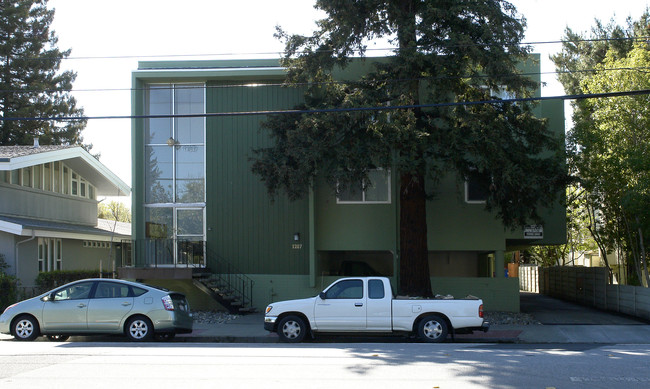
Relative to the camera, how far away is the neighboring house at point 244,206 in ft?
73.6

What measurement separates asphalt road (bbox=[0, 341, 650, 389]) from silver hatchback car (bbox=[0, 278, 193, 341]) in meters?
1.17

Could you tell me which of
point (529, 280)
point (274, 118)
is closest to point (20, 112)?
point (274, 118)

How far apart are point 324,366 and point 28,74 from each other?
37.3m

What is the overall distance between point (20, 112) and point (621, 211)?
33.9m

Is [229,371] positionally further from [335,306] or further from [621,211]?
[621,211]

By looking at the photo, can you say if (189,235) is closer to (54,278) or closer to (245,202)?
(245,202)

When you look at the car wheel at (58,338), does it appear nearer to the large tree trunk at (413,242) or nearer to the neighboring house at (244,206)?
the neighboring house at (244,206)

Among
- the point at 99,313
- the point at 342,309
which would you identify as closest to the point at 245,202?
the point at 99,313

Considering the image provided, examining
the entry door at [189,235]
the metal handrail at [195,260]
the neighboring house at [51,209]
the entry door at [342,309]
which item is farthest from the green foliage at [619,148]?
the neighboring house at [51,209]

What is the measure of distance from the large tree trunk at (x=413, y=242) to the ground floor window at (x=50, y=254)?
581 inches

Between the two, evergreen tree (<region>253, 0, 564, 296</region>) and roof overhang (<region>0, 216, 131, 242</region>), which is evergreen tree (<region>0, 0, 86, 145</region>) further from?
evergreen tree (<region>253, 0, 564, 296</region>)

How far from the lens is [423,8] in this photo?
1848 centimetres

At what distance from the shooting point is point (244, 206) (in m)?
23.2

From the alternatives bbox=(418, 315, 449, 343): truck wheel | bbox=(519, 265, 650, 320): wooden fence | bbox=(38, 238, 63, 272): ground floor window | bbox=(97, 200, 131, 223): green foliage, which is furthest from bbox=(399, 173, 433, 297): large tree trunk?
bbox=(97, 200, 131, 223): green foliage
